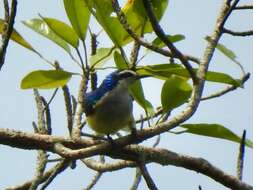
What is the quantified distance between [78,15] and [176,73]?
1.89ft

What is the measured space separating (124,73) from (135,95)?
0.14 meters

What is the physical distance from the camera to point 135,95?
3684mm

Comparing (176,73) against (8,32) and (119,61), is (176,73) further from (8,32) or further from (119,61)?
(8,32)

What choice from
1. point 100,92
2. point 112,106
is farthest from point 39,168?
point 100,92

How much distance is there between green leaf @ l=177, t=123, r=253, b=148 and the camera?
11.4ft

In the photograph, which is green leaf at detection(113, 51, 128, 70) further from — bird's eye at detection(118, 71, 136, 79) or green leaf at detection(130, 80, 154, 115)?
green leaf at detection(130, 80, 154, 115)

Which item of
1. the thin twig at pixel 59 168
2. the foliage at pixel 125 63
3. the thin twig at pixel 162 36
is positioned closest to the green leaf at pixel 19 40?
the foliage at pixel 125 63

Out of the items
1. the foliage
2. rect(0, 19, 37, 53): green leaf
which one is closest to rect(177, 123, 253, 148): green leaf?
the foliage

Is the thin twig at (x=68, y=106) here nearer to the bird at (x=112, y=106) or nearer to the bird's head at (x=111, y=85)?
the bird at (x=112, y=106)

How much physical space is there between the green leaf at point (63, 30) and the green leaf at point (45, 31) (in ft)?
0.51

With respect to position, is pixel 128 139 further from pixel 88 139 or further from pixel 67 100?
pixel 67 100

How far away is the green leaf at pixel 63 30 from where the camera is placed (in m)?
3.52

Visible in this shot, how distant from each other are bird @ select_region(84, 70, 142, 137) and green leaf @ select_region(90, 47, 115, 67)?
0.35 ft

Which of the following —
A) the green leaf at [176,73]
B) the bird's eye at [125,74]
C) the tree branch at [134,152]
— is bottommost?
the tree branch at [134,152]
